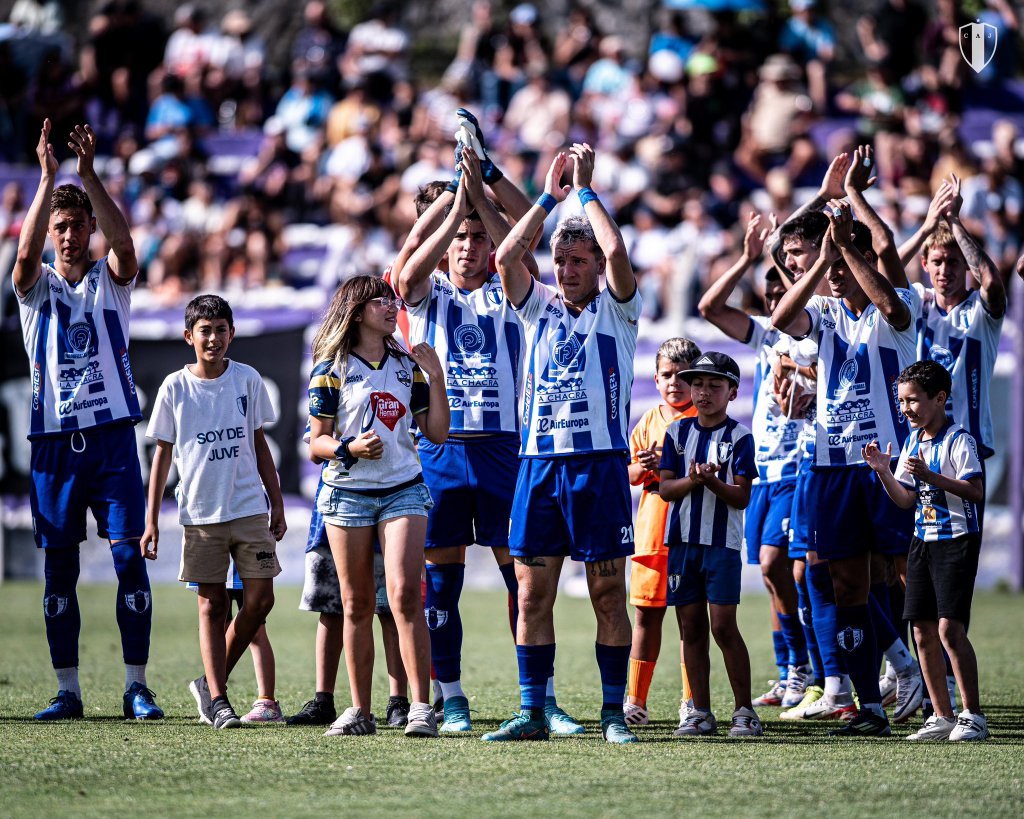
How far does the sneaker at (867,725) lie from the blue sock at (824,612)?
67cm

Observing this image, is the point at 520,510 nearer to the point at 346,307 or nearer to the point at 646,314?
the point at 346,307

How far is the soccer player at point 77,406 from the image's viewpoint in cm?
758

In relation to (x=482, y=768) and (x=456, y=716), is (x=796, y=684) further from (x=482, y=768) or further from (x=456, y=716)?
(x=482, y=768)

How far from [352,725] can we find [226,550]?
1216mm

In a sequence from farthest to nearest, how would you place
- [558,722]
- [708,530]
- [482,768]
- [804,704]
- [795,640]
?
[795,640] → [804,704] → [708,530] → [558,722] → [482,768]

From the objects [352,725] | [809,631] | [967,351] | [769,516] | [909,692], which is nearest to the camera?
[352,725]

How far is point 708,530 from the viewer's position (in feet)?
23.4

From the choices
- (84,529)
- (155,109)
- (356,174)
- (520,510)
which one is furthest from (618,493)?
(155,109)

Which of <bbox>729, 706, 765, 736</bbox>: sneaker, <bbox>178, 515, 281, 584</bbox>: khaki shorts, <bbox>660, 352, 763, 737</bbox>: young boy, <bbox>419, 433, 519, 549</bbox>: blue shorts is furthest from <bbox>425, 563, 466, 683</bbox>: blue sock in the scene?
<bbox>729, 706, 765, 736</bbox>: sneaker

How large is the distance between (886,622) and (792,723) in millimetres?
705

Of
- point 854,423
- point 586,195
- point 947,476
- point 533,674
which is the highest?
point 586,195

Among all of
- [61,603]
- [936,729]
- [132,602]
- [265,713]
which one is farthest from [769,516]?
[61,603]

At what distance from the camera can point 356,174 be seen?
1897cm

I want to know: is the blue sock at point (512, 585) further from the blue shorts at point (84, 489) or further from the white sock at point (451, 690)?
the blue shorts at point (84, 489)
